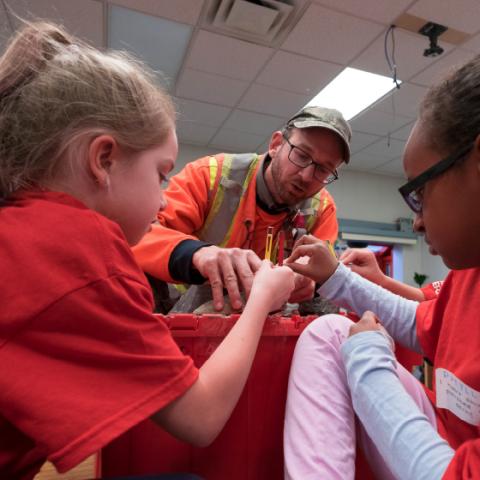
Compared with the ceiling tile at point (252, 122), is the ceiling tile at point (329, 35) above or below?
above

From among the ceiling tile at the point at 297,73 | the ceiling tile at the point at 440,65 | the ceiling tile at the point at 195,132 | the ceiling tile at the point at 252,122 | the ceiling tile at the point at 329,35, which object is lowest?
the ceiling tile at the point at 195,132

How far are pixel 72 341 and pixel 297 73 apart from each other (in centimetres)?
286

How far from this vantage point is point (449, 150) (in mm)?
536

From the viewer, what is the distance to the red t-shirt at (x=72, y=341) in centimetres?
37

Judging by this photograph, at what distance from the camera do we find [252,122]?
12.4ft

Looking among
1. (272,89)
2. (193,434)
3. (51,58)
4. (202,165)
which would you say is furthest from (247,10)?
(193,434)

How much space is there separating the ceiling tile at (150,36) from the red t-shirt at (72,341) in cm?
217

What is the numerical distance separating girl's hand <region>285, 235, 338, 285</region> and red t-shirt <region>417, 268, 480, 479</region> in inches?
Result: 8.9

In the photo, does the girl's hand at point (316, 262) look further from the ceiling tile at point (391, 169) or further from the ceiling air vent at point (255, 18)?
the ceiling tile at point (391, 169)

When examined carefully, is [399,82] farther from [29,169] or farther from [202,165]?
[29,169]

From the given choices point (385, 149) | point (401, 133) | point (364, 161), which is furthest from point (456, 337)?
point (364, 161)

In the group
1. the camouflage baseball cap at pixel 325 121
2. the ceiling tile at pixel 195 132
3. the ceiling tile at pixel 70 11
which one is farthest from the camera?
the ceiling tile at pixel 195 132

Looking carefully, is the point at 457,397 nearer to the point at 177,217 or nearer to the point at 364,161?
the point at 177,217

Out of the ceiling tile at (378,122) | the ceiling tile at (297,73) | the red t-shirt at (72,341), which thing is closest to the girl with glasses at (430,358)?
the red t-shirt at (72,341)
